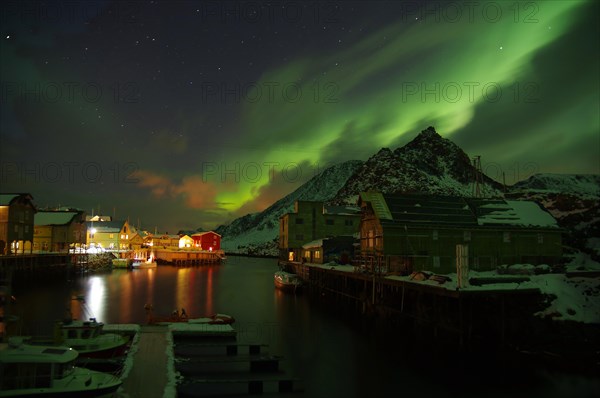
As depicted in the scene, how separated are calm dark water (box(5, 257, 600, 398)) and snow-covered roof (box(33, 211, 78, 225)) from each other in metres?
40.8

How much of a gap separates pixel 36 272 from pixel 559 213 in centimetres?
8360

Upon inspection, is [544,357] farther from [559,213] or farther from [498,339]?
[559,213]

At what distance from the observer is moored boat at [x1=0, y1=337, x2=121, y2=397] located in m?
15.3

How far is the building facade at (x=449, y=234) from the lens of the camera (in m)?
41.5

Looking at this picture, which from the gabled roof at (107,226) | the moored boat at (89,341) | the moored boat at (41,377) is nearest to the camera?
the moored boat at (41,377)

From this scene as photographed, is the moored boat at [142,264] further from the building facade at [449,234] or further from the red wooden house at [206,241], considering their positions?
the building facade at [449,234]

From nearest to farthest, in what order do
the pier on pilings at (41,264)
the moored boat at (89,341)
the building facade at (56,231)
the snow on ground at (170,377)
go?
the snow on ground at (170,377), the moored boat at (89,341), the pier on pilings at (41,264), the building facade at (56,231)

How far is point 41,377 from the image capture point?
614 inches

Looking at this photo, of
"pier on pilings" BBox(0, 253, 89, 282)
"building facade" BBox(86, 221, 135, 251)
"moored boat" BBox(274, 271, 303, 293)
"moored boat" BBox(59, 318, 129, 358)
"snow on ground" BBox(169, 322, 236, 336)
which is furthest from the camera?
"building facade" BBox(86, 221, 135, 251)

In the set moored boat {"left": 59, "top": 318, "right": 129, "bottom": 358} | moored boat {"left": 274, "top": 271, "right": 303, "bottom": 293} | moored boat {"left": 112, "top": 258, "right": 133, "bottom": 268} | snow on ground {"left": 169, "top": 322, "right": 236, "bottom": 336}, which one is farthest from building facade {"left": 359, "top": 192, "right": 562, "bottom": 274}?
moored boat {"left": 112, "top": 258, "right": 133, "bottom": 268}

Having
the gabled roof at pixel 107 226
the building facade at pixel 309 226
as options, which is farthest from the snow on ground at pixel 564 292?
the gabled roof at pixel 107 226

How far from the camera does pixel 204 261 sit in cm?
13275

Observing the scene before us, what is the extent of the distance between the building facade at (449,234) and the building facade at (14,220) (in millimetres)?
60152

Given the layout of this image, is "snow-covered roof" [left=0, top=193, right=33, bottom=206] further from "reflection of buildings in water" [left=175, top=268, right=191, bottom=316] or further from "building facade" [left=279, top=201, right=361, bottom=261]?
"building facade" [left=279, top=201, right=361, bottom=261]
